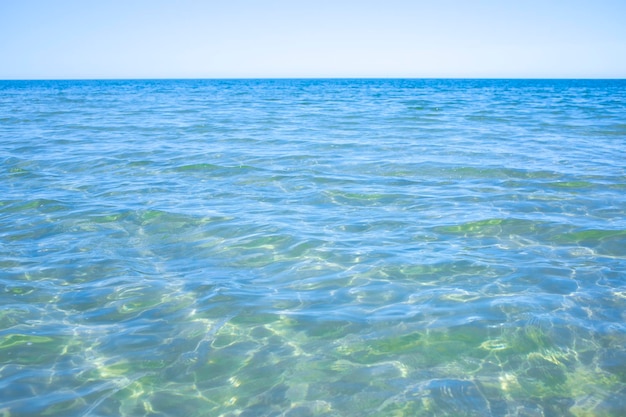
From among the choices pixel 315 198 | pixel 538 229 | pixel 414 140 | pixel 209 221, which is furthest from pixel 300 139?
pixel 538 229

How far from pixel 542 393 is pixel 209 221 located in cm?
536

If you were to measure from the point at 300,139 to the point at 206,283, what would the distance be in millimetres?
11126

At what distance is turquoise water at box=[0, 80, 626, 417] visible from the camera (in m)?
3.55

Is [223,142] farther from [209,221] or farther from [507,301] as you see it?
[507,301]

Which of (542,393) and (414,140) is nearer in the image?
(542,393)

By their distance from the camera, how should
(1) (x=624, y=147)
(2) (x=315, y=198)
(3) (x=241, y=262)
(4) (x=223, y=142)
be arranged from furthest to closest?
Result: 1. (4) (x=223, y=142)
2. (1) (x=624, y=147)
3. (2) (x=315, y=198)
4. (3) (x=241, y=262)

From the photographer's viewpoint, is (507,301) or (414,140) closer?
(507,301)

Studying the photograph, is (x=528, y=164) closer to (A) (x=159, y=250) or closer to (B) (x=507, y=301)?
(B) (x=507, y=301)

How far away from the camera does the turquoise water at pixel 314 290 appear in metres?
3.55

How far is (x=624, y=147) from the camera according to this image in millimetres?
14047

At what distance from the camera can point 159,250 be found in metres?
6.25

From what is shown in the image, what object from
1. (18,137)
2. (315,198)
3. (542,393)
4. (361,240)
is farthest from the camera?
(18,137)

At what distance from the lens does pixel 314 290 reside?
518 centimetres

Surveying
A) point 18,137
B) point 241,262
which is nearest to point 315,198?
point 241,262
